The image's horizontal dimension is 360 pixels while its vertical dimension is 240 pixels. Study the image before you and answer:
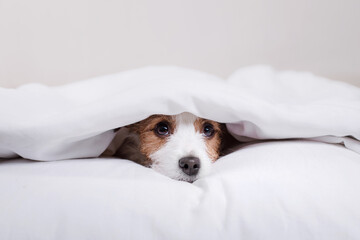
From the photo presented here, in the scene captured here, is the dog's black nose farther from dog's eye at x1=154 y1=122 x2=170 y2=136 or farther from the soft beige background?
the soft beige background

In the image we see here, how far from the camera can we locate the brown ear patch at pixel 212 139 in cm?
122

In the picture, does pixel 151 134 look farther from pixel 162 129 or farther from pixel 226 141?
pixel 226 141

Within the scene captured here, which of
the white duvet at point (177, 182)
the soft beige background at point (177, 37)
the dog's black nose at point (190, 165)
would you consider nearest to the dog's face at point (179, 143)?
the dog's black nose at point (190, 165)

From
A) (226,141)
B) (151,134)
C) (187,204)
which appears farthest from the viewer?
(226,141)

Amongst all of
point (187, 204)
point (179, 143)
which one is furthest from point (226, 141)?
point (187, 204)

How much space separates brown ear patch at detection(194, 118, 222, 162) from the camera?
1.22m

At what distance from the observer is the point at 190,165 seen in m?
1.08

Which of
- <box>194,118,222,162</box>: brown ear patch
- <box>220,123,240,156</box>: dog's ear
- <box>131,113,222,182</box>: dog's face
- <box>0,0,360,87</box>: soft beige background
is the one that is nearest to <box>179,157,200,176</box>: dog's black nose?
<box>131,113,222,182</box>: dog's face

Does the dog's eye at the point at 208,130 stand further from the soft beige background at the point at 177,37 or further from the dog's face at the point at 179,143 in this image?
the soft beige background at the point at 177,37

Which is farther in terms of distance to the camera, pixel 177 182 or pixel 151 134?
pixel 151 134

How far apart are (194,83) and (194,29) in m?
1.05

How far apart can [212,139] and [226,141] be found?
86 millimetres

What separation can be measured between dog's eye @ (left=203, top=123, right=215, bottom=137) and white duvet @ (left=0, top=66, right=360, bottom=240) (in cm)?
13

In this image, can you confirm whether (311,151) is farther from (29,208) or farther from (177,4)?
(177,4)
